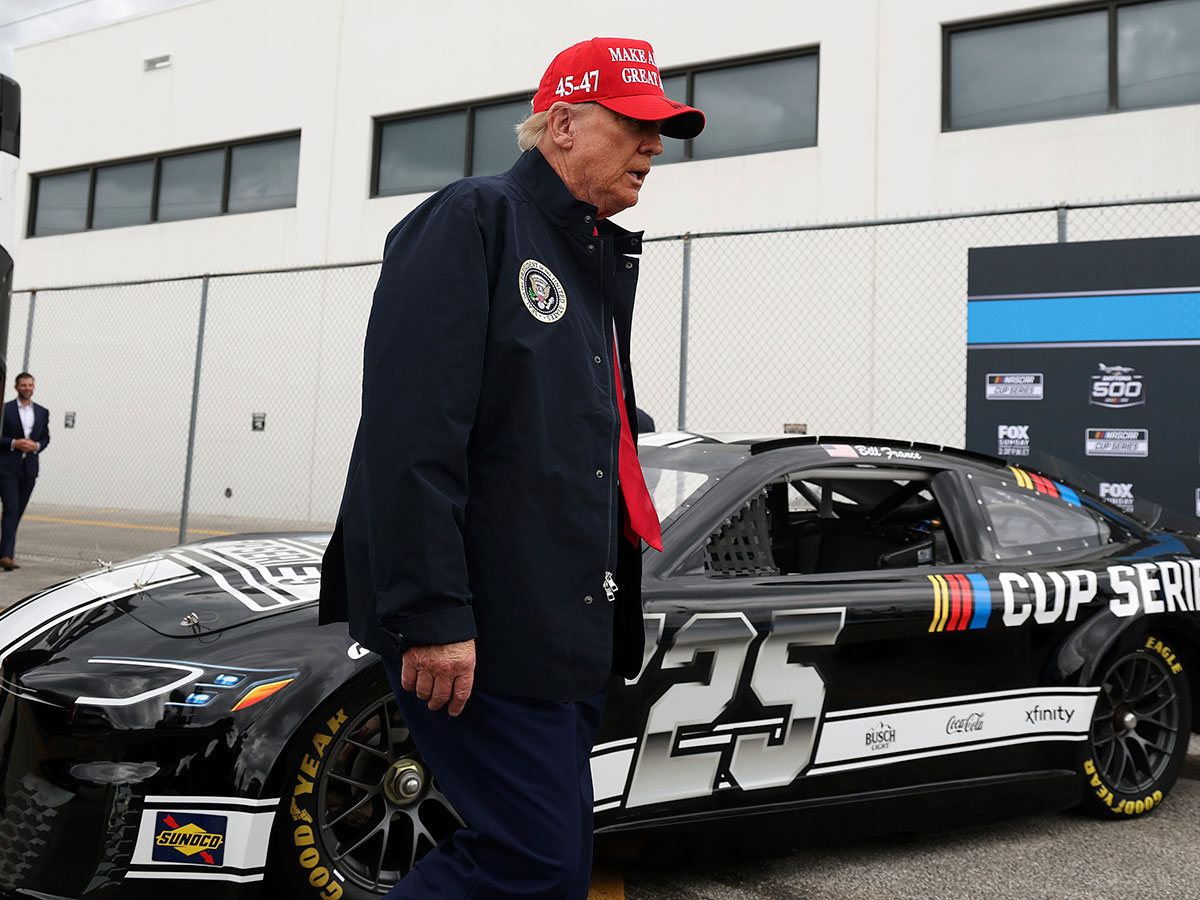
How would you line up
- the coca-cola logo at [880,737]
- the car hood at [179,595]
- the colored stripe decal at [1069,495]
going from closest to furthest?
the car hood at [179,595]
the coca-cola logo at [880,737]
the colored stripe decal at [1069,495]

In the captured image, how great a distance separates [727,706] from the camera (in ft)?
9.18

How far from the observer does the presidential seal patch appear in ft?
5.33

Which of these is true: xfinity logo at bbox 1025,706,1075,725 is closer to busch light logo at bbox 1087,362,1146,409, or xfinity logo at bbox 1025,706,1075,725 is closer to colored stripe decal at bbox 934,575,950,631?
colored stripe decal at bbox 934,575,950,631

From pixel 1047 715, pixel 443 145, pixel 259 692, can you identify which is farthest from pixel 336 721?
pixel 443 145

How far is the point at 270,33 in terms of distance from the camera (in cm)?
1414

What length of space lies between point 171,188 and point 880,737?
14.8 m

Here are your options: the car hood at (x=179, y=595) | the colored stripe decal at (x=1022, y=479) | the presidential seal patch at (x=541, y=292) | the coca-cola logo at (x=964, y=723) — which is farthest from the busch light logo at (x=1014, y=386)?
the presidential seal patch at (x=541, y=292)

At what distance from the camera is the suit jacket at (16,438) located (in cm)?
815

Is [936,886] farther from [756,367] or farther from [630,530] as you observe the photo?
[756,367]

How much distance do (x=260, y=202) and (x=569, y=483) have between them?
14.0m

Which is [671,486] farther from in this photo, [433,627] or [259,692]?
[433,627]

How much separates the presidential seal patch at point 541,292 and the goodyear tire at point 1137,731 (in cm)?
269

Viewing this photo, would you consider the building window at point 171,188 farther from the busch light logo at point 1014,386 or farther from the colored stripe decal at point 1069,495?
the colored stripe decal at point 1069,495

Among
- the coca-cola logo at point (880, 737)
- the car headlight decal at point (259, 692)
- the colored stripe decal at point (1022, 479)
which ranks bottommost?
the coca-cola logo at point (880, 737)
